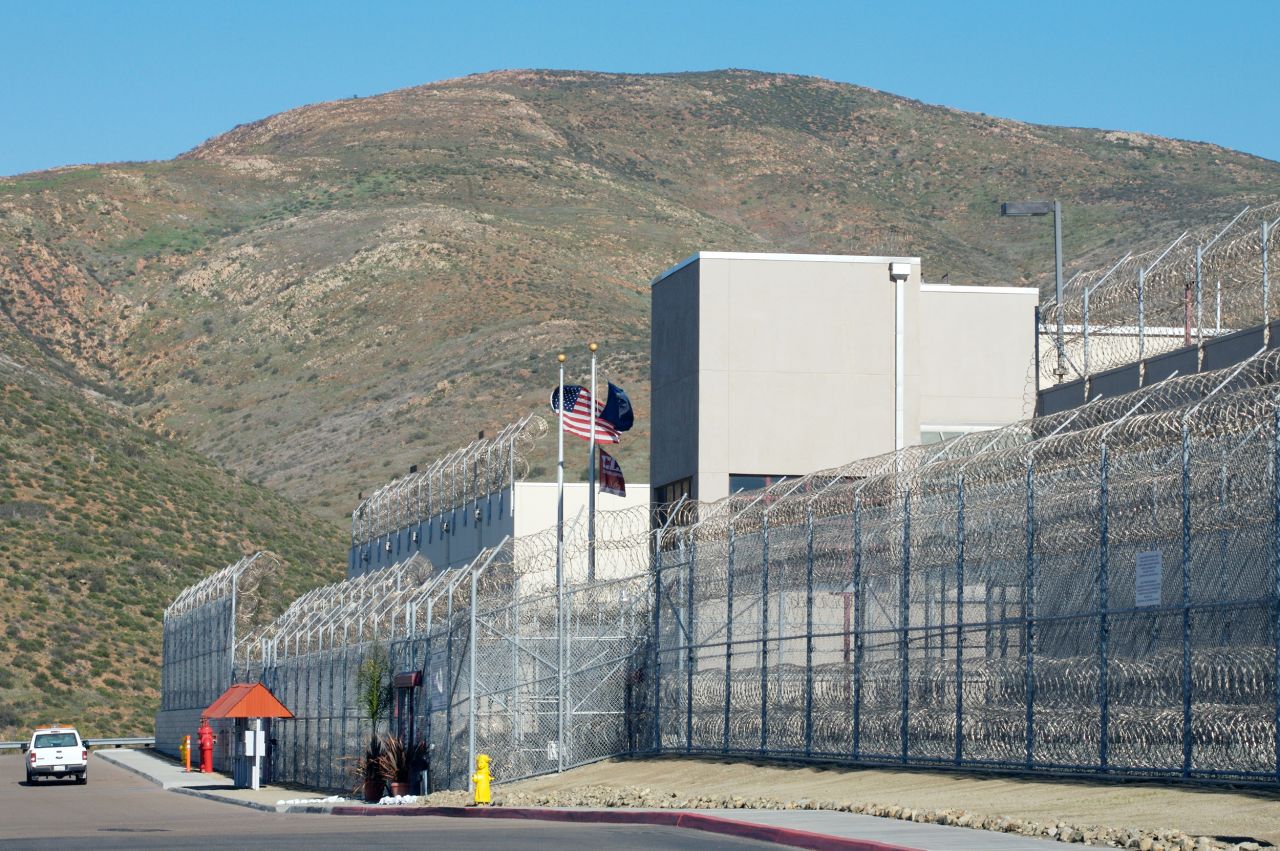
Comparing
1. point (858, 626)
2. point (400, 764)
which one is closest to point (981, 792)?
point (858, 626)

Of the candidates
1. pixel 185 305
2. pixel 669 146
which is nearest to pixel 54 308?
pixel 185 305

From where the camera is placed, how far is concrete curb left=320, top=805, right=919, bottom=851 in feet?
52.5

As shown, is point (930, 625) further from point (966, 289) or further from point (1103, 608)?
point (966, 289)

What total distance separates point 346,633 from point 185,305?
293 feet

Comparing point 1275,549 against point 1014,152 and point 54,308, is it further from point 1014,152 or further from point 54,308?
point 1014,152

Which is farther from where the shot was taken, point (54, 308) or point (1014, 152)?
point (1014, 152)

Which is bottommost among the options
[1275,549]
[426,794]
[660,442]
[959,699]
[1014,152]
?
[426,794]

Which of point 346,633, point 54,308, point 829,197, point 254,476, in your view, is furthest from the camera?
point 829,197

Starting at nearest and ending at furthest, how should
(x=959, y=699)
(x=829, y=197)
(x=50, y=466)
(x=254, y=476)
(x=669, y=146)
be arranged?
(x=959, y=699) < (x=50, y=466) < (x=254, y=476) < (x=829, y=197) < (x=669, y=146)

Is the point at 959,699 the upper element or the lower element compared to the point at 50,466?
lower

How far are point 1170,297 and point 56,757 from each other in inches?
1007

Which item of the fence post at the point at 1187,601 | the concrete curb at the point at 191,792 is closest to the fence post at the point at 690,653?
the concrete curb at the point at 191,792

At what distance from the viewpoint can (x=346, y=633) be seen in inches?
1421

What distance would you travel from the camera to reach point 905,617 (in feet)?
74.7
